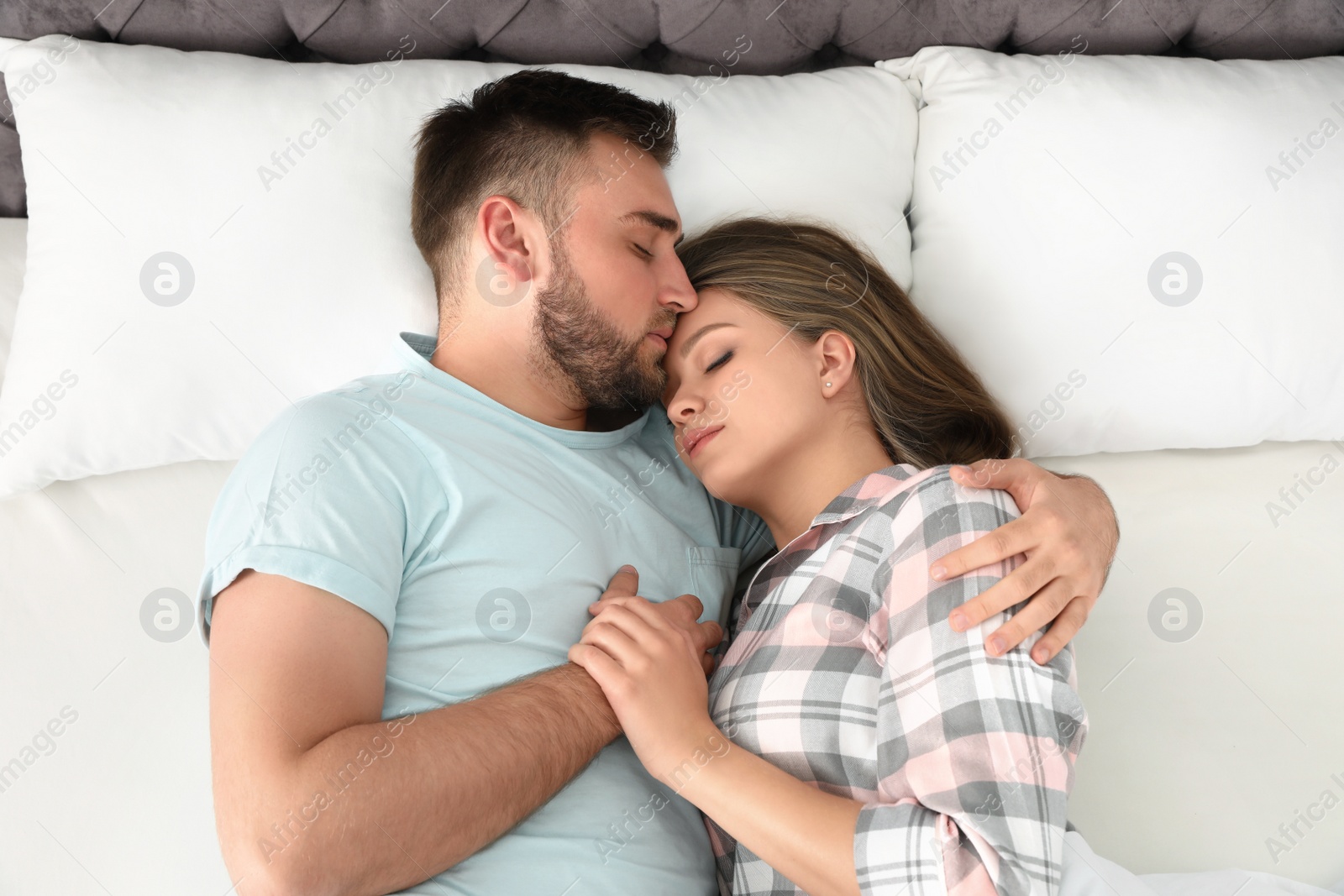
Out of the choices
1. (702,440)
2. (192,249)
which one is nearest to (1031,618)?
(702,440)

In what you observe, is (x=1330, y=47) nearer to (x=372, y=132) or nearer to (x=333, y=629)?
(x=372, y=132)

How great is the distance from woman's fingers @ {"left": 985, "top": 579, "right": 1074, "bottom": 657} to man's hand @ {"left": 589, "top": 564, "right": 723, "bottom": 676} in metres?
0.47

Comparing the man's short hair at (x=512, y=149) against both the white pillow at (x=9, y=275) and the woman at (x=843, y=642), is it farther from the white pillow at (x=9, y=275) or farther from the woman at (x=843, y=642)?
the white pillow at (x=9, y=275)

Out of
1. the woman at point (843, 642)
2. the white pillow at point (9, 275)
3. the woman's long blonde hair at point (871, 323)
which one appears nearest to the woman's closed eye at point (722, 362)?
the woman at point (843, 642)

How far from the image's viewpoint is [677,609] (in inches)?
54.3

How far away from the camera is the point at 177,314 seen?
1556mm

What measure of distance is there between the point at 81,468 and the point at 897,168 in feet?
5.58

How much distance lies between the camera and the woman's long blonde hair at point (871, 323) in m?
1.56

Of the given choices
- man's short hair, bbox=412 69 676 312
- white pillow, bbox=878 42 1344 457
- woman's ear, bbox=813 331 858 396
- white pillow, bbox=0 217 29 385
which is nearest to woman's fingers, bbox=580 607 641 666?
woman's ear, bbox=813 331 858 396

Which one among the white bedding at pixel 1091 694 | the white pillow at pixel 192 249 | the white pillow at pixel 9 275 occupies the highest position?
the white pillow at pixel 9 275

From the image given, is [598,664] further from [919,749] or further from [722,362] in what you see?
[722,362]

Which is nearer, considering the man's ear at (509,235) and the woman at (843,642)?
the woman at (843,642)

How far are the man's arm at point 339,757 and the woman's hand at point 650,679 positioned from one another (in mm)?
96

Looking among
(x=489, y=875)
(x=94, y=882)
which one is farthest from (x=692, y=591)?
(x=94, y=882)
